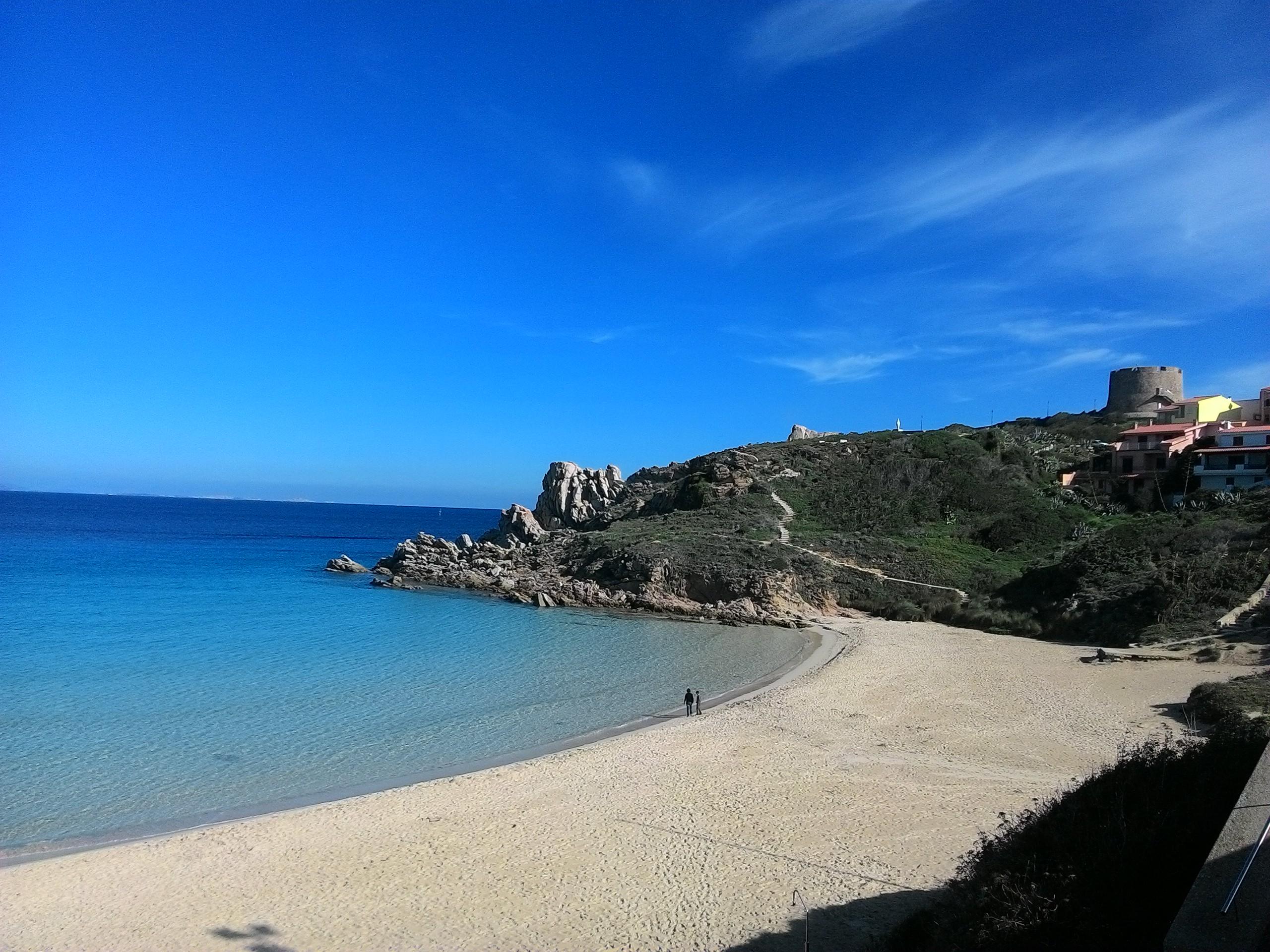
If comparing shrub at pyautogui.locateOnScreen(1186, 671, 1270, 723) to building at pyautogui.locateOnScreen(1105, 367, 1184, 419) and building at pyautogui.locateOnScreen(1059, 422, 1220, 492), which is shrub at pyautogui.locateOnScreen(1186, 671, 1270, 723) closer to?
building at pyautogui.locateOnScreen(1059, 422, 1220, 492)

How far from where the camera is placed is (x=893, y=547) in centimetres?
4003

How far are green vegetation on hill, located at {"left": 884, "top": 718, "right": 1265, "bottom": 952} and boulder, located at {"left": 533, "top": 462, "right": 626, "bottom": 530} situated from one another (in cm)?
5735

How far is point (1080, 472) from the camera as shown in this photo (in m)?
48.8

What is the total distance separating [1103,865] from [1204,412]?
199ft

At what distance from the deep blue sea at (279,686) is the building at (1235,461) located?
2772cm

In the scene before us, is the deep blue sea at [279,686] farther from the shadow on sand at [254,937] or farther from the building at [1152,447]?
the building at [1152,447]

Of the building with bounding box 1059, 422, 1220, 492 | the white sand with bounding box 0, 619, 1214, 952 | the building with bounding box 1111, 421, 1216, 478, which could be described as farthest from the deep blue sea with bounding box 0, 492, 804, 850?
the building with bounding box 1111, 421, 1216, 478

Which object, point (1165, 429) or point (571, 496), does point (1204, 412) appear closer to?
point (1165, 429)

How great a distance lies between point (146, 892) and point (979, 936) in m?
9.46

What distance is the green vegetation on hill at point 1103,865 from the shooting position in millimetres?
4797

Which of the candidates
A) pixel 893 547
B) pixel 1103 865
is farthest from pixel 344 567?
pixel 1103 865

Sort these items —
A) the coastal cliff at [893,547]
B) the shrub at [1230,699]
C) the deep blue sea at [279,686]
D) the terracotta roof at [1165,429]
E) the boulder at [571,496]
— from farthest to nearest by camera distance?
the boulder at [571,496] < the terracotta roof at [1165,429] < the coastal cliff at [893,547] < the shrub at [1230,699] < the deep blue sea at [279,686]

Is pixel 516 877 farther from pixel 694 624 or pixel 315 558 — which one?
pixel 315 558

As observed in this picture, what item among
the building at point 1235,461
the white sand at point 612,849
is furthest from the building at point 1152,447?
the white sand at point 612,849
